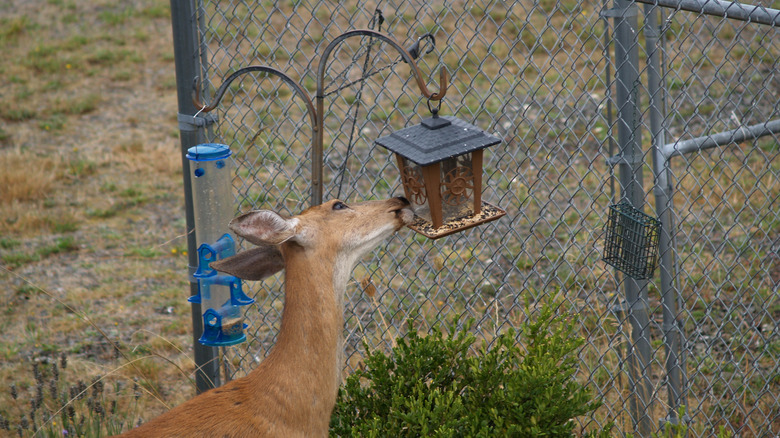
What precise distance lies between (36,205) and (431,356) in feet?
18.9

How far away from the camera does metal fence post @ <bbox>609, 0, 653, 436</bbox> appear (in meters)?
3.65

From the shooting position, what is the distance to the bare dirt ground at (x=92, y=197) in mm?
5559

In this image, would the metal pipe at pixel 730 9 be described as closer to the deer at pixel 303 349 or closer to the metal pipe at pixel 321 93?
the metal pipe at pixel 321 93

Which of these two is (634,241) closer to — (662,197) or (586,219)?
(662,197)

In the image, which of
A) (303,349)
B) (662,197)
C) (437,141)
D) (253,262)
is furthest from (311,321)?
(662,197)

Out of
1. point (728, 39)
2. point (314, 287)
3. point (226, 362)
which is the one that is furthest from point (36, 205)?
point (728, 39)

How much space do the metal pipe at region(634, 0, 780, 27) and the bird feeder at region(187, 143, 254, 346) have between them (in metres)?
2.17

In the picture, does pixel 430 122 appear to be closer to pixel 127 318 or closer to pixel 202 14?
pixel 202 14

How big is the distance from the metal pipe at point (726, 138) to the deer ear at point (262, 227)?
1.93 m

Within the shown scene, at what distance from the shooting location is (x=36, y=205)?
775 cm

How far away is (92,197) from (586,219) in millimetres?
4872

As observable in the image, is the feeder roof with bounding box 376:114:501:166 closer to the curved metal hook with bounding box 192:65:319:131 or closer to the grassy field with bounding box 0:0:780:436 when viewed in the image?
the curved metal hook with bounding box 192:65:319:131

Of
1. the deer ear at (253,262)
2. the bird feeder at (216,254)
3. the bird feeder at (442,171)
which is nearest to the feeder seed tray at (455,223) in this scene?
the bird feeder at (442,171)

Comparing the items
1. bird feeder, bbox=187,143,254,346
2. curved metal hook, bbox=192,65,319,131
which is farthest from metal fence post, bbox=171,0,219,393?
curved metal hook, bbox=192,65,319,131
